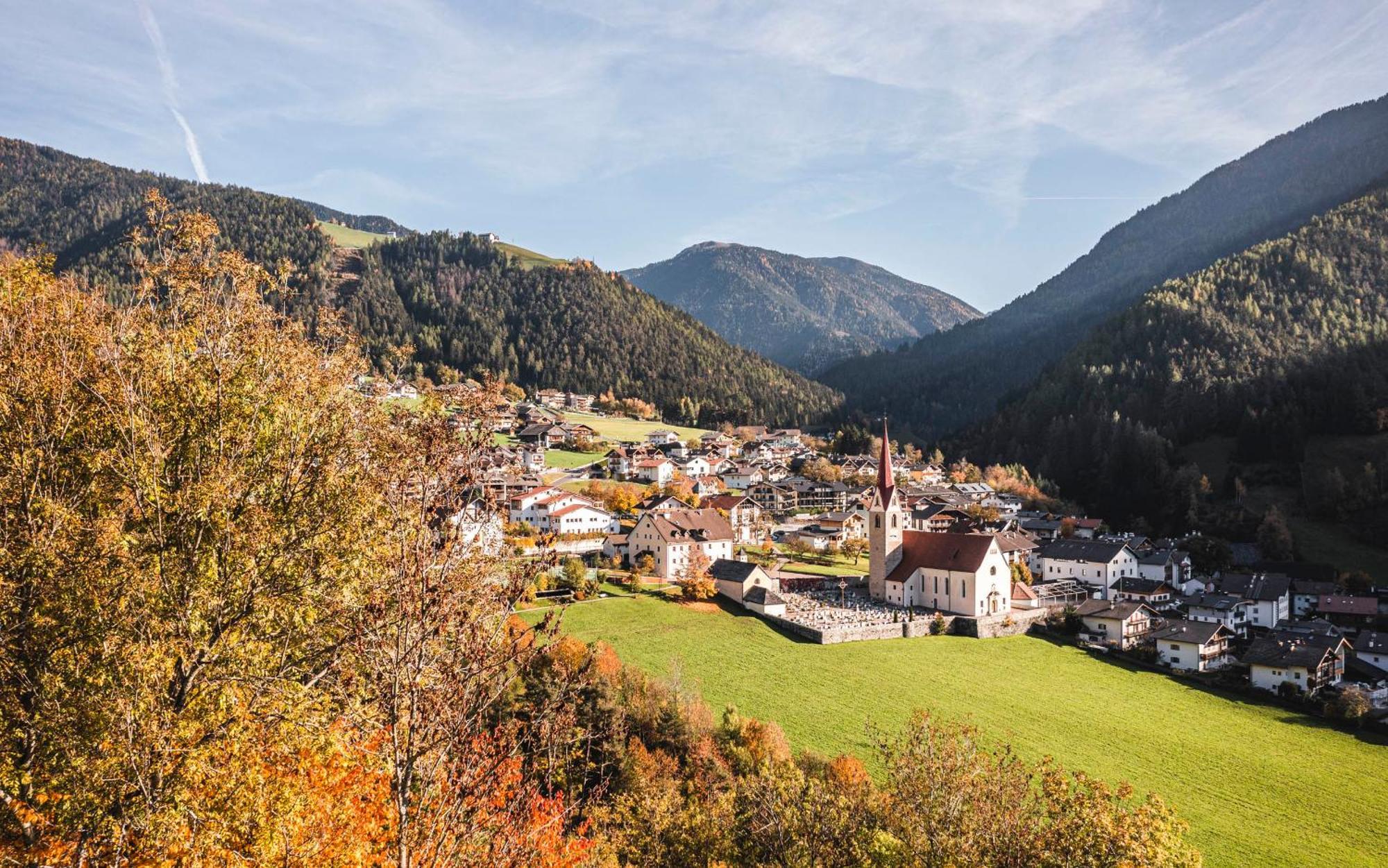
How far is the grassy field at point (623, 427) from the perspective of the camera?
4023 inches

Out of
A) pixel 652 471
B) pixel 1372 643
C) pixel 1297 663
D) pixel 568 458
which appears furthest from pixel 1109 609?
pixel 568 458

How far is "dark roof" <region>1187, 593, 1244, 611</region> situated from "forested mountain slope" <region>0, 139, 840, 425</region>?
270ft

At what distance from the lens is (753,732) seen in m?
25.3

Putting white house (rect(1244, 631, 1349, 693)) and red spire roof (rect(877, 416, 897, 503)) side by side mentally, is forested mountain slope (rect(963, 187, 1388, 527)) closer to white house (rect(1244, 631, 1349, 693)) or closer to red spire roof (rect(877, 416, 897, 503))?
white house (rect(1244, 631, 1349, 693))

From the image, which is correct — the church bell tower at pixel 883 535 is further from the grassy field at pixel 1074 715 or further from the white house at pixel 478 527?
the white house at pixel 478 527

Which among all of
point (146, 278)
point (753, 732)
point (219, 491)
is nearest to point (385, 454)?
point (219, 491)

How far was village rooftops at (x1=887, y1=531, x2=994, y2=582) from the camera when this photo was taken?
46.7 metres

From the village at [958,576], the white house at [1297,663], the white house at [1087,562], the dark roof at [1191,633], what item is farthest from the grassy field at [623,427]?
the white house at [1297,663]

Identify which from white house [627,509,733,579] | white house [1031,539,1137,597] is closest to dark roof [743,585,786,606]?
white house [627,509,733,579]

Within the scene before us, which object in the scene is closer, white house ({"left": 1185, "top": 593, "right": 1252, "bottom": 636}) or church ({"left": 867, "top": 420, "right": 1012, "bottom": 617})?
church ({"left": 867, "top": 420, "right": 1012, "bottom": 617})

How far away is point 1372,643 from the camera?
42156 millimetres

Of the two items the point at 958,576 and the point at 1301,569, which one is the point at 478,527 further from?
the point at 1301,569

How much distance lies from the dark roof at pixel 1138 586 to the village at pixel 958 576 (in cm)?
16

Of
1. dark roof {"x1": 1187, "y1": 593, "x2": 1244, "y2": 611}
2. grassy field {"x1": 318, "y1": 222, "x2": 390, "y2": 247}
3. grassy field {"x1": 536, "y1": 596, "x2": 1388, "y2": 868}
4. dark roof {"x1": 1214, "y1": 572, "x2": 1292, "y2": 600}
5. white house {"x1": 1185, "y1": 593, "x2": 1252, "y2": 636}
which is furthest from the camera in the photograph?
grassy field {"x1": 318, "y1": 222, "x2": 390, "y2": 247}
